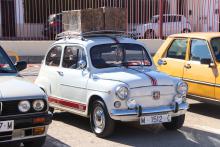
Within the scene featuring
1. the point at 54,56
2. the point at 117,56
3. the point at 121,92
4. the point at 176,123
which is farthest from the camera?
the point at 54,56

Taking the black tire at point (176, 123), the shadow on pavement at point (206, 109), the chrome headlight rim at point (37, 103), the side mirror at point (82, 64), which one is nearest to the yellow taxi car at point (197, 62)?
the shadow on pavement at point (206, 109)

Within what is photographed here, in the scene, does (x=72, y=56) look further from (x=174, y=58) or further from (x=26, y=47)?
(x=26, y=47)

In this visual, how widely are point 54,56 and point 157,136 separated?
8.73 ft

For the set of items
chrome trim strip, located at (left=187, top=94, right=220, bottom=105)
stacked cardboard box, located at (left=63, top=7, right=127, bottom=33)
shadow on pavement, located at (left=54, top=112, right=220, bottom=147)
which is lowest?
shadow on pavement, located at (left=54, top=112, right=220, bottom=147)

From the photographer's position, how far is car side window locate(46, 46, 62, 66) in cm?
855

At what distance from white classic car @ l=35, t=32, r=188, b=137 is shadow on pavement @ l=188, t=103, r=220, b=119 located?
178cm

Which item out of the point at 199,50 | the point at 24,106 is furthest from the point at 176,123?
the point at 24,106

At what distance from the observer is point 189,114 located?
9219 millimetres

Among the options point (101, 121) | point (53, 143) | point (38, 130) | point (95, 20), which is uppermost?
point (95, 20)

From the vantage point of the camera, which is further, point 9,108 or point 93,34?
point 93,34

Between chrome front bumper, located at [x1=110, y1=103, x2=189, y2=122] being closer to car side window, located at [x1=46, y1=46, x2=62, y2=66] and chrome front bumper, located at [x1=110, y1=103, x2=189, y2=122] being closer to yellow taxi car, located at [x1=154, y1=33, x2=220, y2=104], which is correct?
yellow taxi car, located at [x1=154, y1=33, x2=220, y2=104]

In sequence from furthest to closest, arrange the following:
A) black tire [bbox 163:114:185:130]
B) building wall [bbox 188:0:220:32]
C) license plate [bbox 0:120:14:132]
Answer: building wall [bbox 188:0:220:32], black tire [bbox 163:114:185:130], license plate [bbox 0:120:14:132]

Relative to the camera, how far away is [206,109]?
31.9 ft

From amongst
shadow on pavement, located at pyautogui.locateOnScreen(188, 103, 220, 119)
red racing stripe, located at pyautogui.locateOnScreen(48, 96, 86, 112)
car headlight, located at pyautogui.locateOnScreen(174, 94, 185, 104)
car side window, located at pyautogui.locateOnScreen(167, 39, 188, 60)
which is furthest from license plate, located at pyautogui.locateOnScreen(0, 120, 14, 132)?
car side window, located at pyautogui.locateOnScreen(167, 39, 188, 60)
